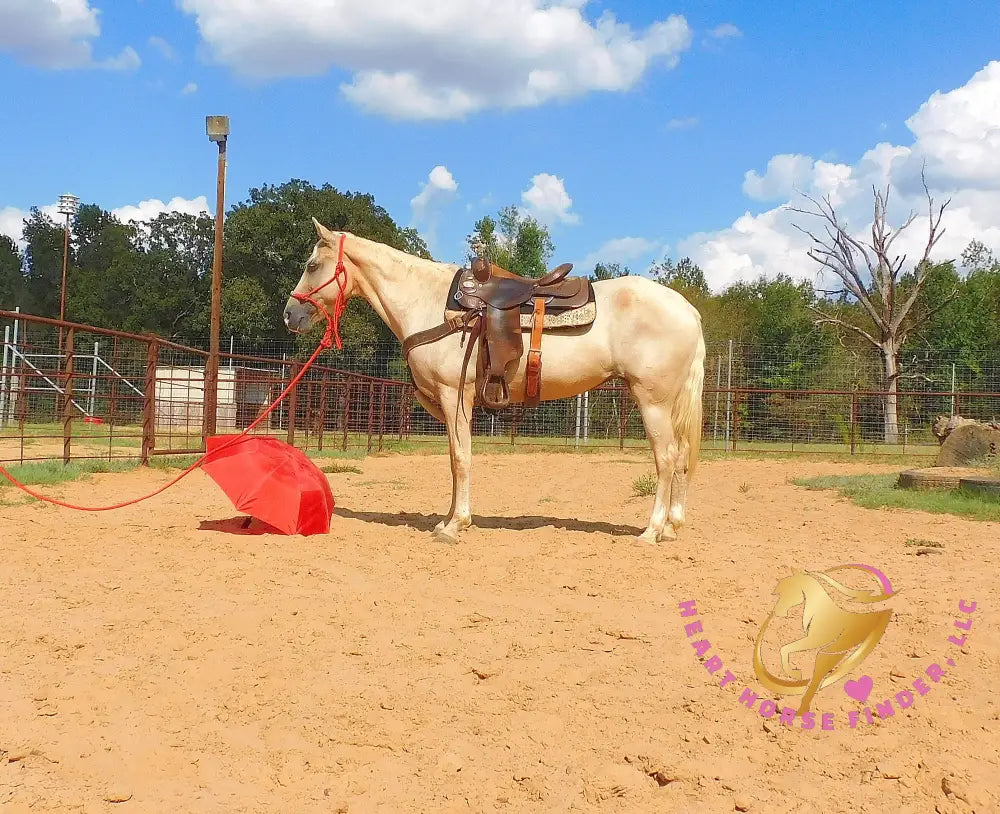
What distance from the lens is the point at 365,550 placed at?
4.64 metres

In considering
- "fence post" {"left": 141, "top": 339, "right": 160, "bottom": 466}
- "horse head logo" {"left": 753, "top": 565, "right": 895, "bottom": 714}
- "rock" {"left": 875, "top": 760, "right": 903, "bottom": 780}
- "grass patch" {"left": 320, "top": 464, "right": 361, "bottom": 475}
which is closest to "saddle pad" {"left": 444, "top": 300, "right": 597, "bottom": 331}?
"horse head logo" {"left": 753, "top": 565, "right": 895, "bottom": 714}

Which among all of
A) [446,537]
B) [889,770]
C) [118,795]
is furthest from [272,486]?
[889,770]

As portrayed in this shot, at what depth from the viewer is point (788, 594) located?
3.69 meters

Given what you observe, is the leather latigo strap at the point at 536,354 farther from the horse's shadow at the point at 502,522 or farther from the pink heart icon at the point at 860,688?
the pink heart icon at the point at 860,688

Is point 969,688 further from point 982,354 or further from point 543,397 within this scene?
point 982,354

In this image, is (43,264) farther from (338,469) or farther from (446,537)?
(446,537)

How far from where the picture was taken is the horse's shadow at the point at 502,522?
18.9ft

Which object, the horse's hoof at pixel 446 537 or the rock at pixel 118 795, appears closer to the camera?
the rock at pixel 118 795

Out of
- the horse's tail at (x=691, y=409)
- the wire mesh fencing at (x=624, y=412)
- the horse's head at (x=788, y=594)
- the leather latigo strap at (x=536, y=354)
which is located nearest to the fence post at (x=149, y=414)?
the wire mesh fencing at (x=624, y=412)

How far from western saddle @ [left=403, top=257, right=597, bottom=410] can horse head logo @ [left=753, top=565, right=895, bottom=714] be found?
2.11 m

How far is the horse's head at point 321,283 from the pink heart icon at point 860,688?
4284mm

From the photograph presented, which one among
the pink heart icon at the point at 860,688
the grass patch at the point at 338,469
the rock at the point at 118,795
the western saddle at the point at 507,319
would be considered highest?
the western saddle at the point at 507,319

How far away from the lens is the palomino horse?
5.27 metres

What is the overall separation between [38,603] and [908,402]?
68.7 ft
